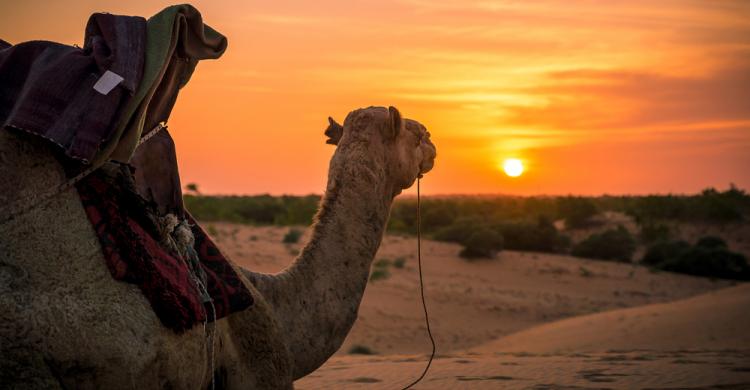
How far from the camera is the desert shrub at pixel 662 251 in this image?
32312mm

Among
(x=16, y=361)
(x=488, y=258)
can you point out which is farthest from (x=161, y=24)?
(x=488, y=258)

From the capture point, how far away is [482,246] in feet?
106

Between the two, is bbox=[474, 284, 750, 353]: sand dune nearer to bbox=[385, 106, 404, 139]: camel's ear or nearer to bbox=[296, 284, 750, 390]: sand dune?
bbox=[296, 284, 750, 390]: sand dune

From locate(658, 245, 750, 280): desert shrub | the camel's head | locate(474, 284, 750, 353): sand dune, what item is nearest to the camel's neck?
the camel's head

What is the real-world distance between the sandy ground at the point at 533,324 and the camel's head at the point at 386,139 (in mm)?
3761

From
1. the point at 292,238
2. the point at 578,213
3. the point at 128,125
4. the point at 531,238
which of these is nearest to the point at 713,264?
the point at 531,238

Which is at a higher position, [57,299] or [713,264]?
[57,299]

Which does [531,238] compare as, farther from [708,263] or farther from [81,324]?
[81,324]

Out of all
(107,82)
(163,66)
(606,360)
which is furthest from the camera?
(606,360)

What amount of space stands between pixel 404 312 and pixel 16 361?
1879 centimetres

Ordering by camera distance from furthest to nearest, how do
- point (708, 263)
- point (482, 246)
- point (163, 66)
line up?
point (482, 246)
point (708, 263)
point (163, 66)

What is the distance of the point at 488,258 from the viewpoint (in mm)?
31969

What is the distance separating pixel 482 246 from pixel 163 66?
1122 inches

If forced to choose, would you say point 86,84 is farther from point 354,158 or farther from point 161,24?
point 354,158
